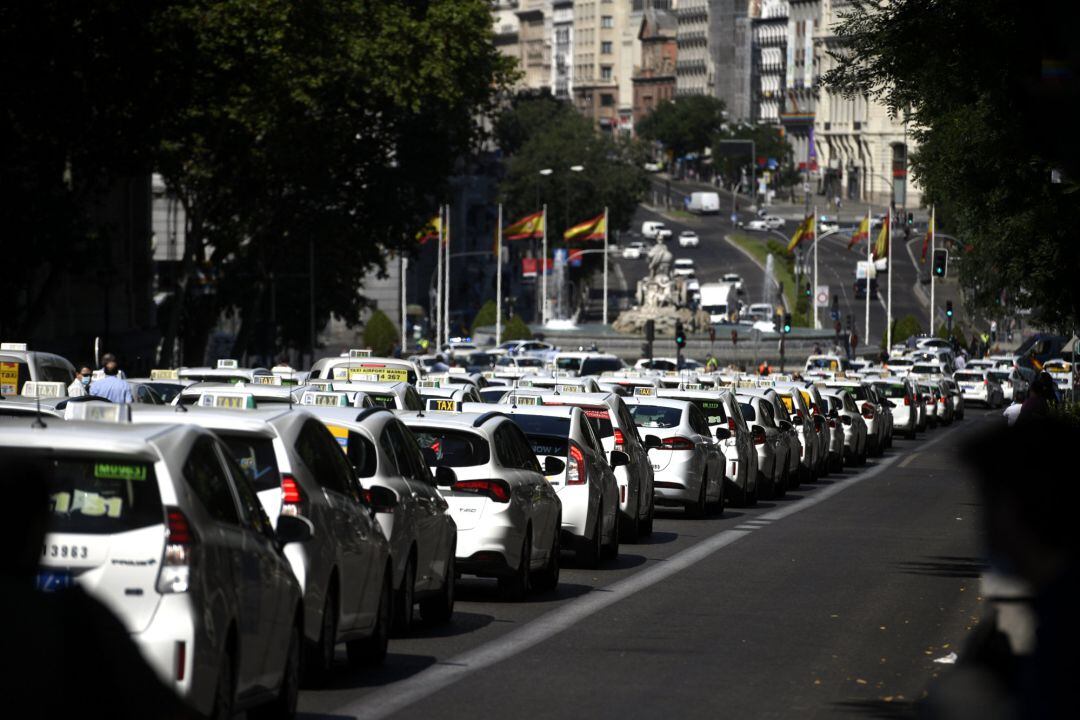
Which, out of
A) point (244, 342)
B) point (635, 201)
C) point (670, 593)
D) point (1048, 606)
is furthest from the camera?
point (635, 201)

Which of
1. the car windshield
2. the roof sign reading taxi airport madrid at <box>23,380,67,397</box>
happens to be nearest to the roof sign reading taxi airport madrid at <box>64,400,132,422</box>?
the roof sign reading taxi airport madrid at <box>23,380,67,397</box>

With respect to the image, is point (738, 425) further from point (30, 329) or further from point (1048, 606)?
point (1048, 606)

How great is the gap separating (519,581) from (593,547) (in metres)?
3.30

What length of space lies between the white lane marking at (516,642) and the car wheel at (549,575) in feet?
1.03

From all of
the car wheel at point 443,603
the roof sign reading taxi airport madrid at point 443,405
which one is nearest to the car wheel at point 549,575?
the roof sign reading taxi airport madrid at point 443,405

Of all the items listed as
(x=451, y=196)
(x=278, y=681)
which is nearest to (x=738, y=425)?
(x=278, y=681)

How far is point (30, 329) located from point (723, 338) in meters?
67.2

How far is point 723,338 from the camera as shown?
110000mm

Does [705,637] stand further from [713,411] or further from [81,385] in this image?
[713,411]

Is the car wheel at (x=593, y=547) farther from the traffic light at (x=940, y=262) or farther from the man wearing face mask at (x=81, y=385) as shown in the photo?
the traffic light at (x=940, y=262)

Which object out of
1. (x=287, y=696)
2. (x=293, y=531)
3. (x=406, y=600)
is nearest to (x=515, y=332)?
(x=406, y=600)

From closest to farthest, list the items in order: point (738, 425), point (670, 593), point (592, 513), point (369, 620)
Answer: point (369, 620) → point (670, 593) → point (592, 513) → point (738, 425)

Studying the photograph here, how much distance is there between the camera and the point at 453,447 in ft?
57.2

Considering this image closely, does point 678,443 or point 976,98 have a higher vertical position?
point 976,98
